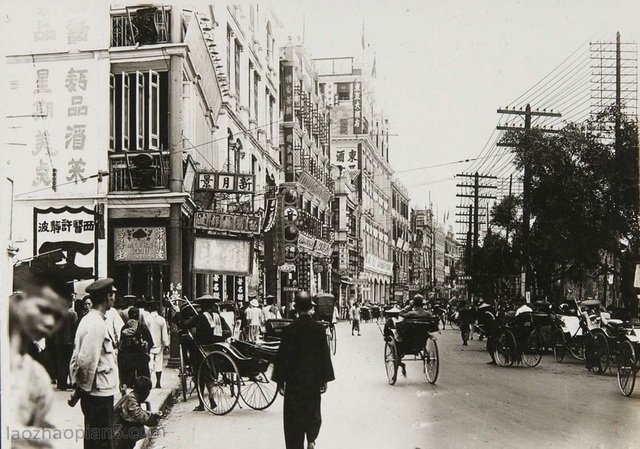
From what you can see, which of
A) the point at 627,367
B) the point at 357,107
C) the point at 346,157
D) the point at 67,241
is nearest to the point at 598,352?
the point at 627,367

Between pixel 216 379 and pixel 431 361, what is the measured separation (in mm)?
4910

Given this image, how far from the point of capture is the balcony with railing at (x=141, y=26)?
17.0m

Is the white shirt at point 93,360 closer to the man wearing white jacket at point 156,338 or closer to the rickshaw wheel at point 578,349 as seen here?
the man wearing white jacket at point 156,338

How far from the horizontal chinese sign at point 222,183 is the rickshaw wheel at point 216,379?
9.71 m

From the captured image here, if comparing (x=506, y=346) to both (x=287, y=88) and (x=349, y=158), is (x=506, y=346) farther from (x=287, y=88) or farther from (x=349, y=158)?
(x=349, y=158)

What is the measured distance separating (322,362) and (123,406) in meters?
1.97

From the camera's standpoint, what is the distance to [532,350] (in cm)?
1759

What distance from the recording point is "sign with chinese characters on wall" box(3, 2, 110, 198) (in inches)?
482

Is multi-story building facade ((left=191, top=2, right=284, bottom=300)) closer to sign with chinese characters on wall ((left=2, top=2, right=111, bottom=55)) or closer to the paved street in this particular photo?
sign with chinese characters on wall ((left=2, top=2, right=111, bottom=55))

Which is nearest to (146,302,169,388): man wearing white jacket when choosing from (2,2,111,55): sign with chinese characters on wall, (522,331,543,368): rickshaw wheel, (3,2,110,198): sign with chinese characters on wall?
(3,2,110,198): sign with chinese characters on wall

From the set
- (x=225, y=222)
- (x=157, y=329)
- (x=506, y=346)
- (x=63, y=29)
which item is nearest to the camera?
(x=63, y=29)

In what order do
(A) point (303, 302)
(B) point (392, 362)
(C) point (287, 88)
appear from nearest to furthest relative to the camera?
(A) point (303, 302) → (B) point (392, 362) → (C) point (287, 88)

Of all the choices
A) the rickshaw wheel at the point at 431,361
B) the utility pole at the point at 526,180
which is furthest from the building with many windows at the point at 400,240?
the rickshaw wheel at the point at 431,361

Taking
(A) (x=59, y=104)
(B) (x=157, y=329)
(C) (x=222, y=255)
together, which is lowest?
(B) (x=157, y=329)
